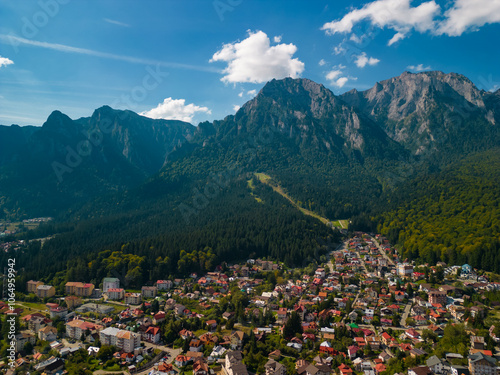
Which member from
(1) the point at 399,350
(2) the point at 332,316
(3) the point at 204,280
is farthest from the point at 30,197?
(1) the point at 399,350

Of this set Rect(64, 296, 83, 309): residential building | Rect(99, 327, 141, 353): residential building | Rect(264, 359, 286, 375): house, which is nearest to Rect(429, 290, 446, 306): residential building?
Rect(264, 359, 286, 375): house

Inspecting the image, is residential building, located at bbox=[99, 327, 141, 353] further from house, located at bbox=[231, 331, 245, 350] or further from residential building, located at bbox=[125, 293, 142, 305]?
residential building, located at bbox=[125, 293, 142, 305]

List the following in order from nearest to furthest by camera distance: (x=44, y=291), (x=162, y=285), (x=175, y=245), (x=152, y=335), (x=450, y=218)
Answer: (x=152, y=335) → (x=44, y=291) → (x=162, y=285) → (x=175, y=245) → (x=450, y=218)

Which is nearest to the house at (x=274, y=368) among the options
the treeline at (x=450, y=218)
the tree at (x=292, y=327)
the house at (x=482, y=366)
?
the tree at (x=292, y=327)

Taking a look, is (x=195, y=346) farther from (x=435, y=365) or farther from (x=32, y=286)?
(x=32, y=286)

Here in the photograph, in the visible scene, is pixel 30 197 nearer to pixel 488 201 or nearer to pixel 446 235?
pixel 446 235

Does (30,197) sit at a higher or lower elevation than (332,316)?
higher

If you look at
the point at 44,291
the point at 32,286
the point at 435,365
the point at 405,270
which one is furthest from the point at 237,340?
the point at 32,286
